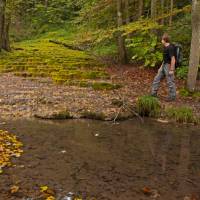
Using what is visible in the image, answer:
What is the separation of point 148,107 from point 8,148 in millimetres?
4078

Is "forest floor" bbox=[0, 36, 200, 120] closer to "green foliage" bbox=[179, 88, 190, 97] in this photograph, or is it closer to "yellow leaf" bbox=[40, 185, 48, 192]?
"green foliage" bbox=[179, 88, 190, 97]

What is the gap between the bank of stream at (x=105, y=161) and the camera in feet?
18.7

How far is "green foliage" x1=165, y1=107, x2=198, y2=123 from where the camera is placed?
980 centimetres

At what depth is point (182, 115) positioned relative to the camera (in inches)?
387

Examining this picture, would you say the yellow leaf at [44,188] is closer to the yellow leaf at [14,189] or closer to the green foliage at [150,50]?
the yellow leaf at [14,189]

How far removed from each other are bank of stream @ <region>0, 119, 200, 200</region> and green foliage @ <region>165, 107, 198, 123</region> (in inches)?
13.0

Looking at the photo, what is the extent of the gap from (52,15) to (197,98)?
106 ft

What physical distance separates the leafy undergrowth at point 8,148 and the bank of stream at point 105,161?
14 cm

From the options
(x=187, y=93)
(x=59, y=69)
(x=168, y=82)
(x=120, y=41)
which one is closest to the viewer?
(x=168, y=82)

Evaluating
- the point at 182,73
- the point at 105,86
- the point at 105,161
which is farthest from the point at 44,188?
the point at 182,73

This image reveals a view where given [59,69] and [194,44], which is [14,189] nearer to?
[194,44]

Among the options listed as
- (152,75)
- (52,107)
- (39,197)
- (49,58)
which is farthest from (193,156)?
(49,58)

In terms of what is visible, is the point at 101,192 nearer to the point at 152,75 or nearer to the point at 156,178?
the point at 156,178

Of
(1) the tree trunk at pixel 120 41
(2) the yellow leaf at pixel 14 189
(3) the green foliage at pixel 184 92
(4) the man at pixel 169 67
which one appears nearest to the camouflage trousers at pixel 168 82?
(4) the man at pixel 169 67
